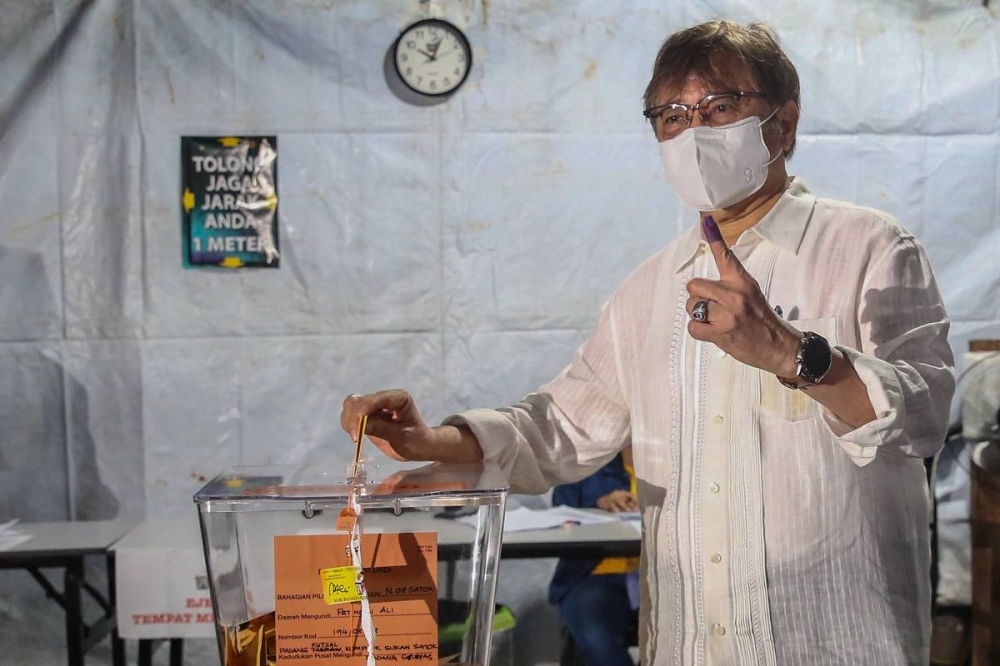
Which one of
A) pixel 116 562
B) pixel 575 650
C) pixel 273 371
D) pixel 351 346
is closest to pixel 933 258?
pixel 575 650

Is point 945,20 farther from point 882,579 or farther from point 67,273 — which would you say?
point 67,273

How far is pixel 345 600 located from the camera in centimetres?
74

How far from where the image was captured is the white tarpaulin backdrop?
Answer: 2740 mm

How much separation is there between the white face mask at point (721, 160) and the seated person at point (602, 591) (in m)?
1.59

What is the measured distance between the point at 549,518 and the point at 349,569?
1920mm

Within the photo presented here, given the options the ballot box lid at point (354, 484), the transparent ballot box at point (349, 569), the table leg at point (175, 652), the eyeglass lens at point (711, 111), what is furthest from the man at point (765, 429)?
the table leg at point (175, 652)

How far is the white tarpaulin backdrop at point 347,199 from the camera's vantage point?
→ 2740 millimetres

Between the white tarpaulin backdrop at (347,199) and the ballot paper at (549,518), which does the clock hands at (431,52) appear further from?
the ballot paper at (549,518)

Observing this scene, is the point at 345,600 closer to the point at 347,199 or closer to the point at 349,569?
the point at 349,569

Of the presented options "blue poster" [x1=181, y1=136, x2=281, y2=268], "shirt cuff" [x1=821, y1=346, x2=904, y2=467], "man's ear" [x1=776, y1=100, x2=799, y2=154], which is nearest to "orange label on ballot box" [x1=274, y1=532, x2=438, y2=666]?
"shirt cuff" [x1=821, y1=346, x2=904, y2=467]

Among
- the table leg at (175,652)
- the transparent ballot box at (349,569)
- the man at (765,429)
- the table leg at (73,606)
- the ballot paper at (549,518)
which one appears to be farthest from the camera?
the table leg at (175,652)

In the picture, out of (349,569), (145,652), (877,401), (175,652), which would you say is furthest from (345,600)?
(175,652)

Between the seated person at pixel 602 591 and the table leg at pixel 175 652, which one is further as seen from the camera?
the table leg at pixel 175 652

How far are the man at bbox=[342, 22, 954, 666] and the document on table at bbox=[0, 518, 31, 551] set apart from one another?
1.80m
